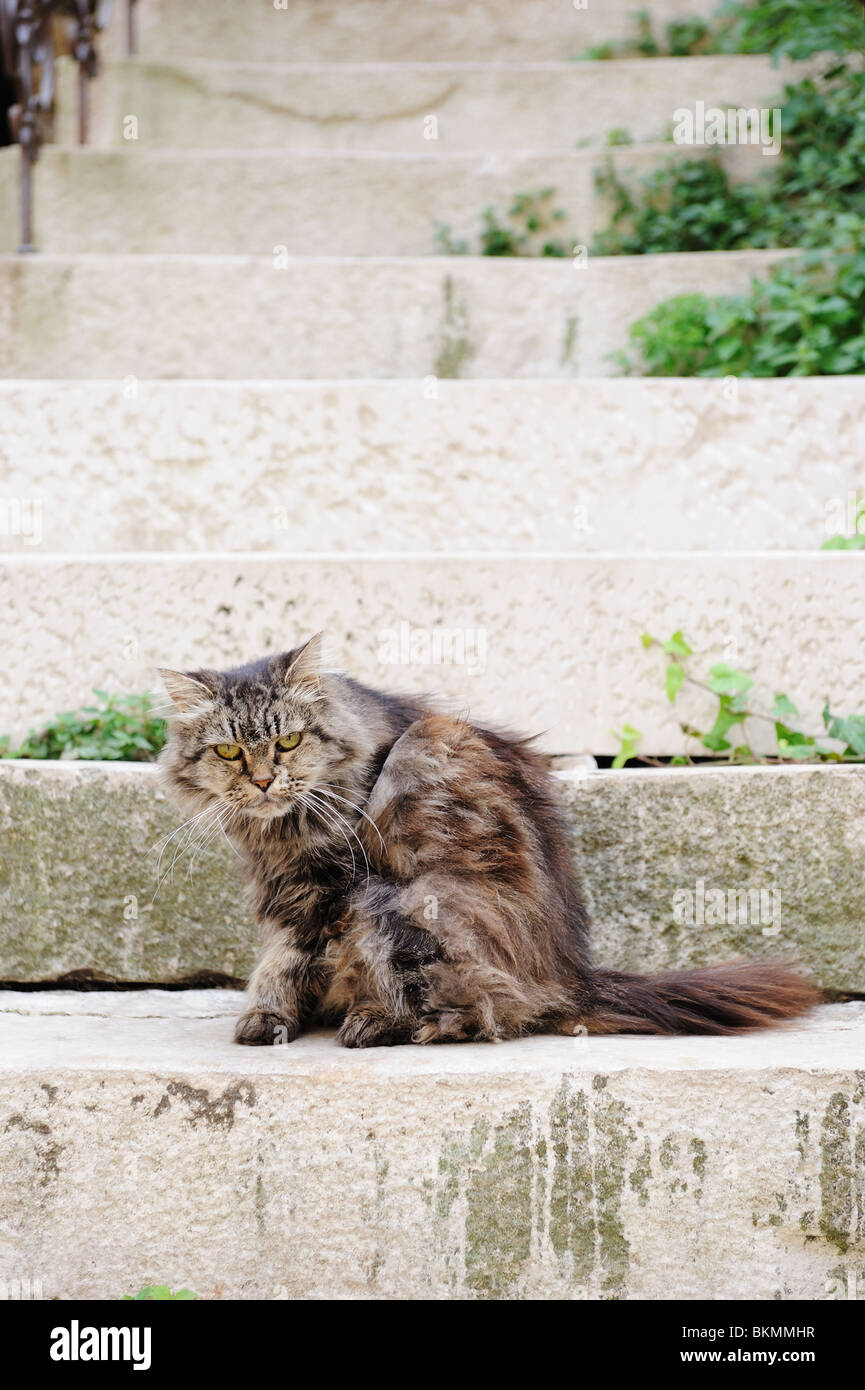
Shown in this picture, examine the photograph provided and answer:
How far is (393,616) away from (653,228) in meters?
2.79

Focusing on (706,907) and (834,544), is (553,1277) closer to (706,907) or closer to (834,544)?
(706,907)

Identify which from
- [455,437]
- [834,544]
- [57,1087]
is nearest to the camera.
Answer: [57,1087]

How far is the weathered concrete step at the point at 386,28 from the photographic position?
654 centimetres

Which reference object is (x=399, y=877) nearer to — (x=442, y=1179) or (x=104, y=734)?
(x=442, y=1179)

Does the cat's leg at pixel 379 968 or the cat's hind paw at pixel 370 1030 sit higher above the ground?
the cat's leg at pixel 379 968

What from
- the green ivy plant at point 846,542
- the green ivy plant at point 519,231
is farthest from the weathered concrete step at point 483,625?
the green ivy plant at point 519,231

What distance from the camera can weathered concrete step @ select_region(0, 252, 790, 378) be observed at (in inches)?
170

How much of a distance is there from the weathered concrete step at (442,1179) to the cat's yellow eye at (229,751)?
0.61 metres

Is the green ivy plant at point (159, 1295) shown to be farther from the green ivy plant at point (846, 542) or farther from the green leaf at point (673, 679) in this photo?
the green ivy plant at point (846, 542)

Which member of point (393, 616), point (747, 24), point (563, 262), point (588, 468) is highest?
point (747, 24)

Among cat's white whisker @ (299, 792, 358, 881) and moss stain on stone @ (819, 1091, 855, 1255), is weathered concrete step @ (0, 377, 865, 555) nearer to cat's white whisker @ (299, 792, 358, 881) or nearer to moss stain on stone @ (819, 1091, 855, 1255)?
cat's white whisker @ (299, 792, 358, 881)

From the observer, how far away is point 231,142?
573 cm

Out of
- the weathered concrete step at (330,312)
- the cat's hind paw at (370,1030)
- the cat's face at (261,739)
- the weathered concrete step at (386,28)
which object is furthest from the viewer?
the weathered concrete step at (386,28)
